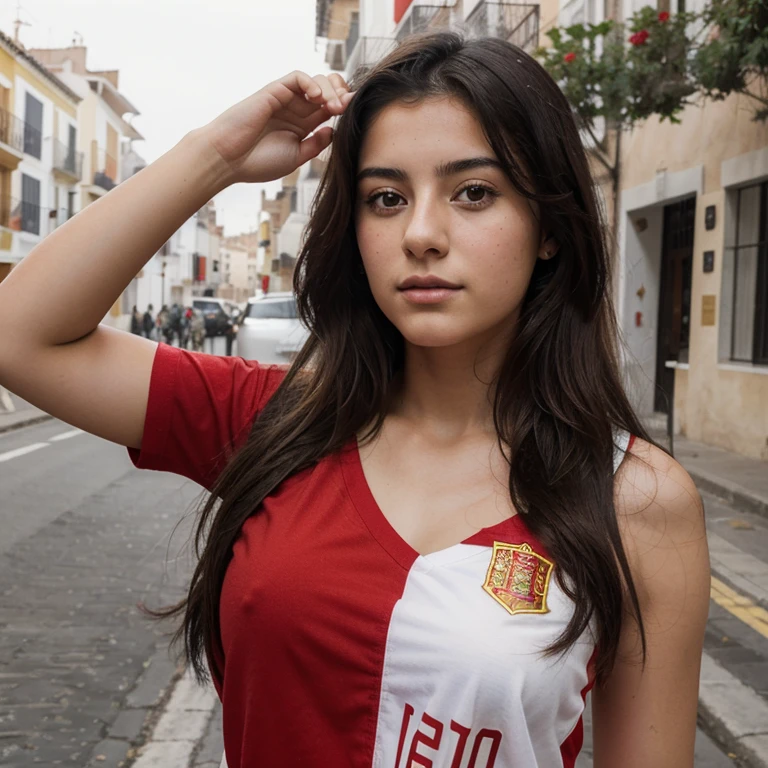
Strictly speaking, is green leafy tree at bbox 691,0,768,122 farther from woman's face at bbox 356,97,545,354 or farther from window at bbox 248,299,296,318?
window at bbox 248,299,296,318

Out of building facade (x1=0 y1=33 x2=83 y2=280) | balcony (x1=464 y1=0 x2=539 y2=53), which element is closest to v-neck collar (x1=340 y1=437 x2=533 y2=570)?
balcony (x1=464 y1=0 x2=539 y2=53)

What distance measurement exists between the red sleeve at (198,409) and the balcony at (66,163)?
4032 centimetres

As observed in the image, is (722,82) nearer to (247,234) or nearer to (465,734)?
(465,734)

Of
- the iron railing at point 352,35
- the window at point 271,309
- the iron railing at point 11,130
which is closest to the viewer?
the window at point 271,309

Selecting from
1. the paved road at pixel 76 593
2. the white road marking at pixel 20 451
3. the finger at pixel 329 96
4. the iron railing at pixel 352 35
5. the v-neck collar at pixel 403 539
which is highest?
the iron railing at pixel 352 35

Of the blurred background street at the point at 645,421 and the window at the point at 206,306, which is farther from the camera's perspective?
the window at the point at 206,306

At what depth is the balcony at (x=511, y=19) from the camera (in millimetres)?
19528

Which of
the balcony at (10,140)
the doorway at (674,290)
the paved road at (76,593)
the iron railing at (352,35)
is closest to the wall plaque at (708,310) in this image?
the doorway at (674,290)

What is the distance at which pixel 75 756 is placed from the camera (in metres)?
3.91

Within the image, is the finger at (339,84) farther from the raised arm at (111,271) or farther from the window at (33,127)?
the window at (33,127)

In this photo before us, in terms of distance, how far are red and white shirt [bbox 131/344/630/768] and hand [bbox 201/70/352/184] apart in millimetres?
638

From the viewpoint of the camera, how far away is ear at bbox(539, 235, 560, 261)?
1.85 m

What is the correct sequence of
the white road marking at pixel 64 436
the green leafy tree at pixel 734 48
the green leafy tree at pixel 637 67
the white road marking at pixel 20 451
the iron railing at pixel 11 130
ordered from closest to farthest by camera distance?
the green leafy tree at pixel 734 48 → the green leafy tree at pixel 637 67 → the white road marking at pixel 20 451 → the white road marking at pixel 64 436 → the iron railing at pixel 11 130

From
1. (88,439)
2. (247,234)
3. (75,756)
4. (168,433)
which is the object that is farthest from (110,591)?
(247,234)
